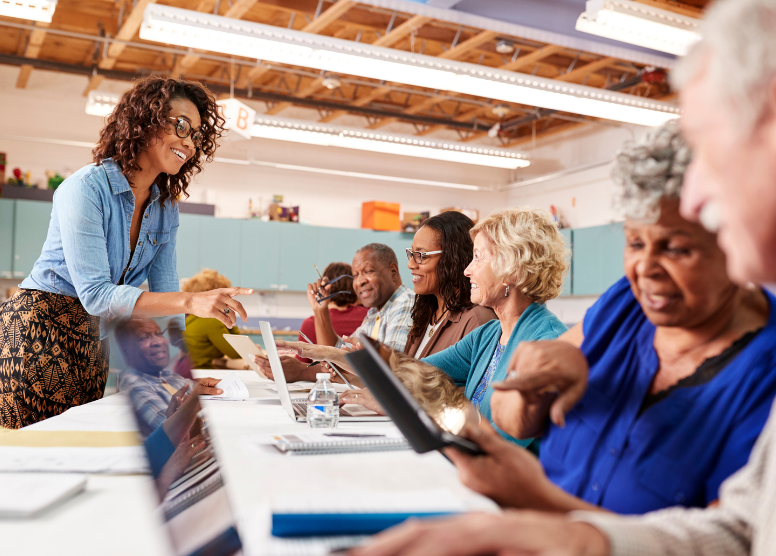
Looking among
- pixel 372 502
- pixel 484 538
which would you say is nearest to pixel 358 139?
pixel 372 502

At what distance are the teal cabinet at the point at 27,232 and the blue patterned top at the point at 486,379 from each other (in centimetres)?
642

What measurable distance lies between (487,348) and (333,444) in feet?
3.53

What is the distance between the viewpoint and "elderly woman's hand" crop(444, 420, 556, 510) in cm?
89

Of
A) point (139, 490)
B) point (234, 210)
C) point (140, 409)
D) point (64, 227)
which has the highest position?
point (234, 210)

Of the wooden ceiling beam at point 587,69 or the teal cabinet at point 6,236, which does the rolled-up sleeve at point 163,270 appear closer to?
the wooden ceiling beam at point 587,69

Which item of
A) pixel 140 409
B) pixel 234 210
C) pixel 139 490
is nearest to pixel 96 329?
pixel 140 409

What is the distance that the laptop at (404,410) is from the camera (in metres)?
0.90

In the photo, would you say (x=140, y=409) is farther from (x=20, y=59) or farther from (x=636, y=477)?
(x=20, y=59)

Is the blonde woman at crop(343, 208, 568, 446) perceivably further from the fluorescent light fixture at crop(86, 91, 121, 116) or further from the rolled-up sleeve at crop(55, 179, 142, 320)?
the fluorescent light fixture at crop(86, 91, 121, 116)

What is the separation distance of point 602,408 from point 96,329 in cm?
166

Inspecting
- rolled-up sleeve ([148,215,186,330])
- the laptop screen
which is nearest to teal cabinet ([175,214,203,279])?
rolled-up sleeve ([148,215,186,330])

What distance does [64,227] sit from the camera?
6.51 feet

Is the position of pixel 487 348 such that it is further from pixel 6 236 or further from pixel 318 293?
pixel 6 236

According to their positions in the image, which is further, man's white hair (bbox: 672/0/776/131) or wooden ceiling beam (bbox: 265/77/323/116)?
wooden ceiling beam (bbox: 265/77/323/116)
